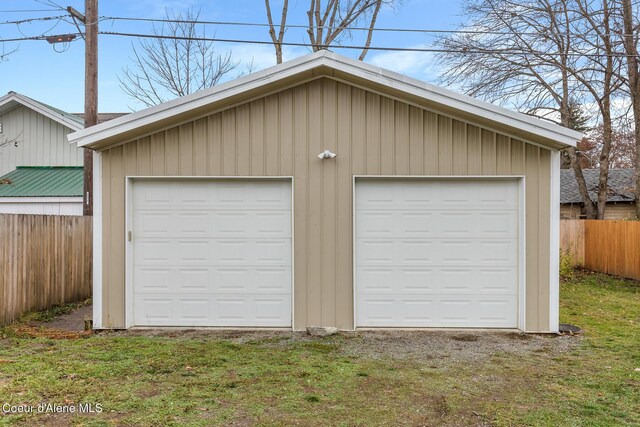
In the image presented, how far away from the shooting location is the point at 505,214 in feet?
21.4

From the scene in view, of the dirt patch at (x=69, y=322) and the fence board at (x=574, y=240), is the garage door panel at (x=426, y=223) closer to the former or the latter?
the dirt patch at (x=69, y=322)

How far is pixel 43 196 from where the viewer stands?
1163cm

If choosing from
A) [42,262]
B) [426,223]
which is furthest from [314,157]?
[42,262]

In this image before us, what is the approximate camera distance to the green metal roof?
11781 millimetres

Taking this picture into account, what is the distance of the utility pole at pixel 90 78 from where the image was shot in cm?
852

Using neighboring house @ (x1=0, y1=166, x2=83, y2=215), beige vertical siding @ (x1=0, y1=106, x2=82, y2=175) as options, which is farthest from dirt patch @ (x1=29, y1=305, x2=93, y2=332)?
beige vertical siding @ (x1=0, y1=106, x2=82, y2=175)

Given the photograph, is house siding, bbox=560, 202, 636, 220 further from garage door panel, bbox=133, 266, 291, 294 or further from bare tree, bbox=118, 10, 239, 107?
garage door panel, bbox=133, 266, 291, 294

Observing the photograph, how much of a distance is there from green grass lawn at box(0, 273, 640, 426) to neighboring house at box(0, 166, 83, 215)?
619cm

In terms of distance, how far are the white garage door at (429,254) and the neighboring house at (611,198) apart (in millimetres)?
15383

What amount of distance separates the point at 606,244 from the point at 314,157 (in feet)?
34.6

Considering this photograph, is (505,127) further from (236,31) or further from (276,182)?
(236,31)

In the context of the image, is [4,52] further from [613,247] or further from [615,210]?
[615,210]

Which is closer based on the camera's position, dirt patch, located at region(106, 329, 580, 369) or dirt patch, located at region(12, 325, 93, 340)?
dirt patch, located at region(106, 329, 580, 369)

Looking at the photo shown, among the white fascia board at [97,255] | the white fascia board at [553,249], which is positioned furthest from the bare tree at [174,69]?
the white fascia board at [553,249]
